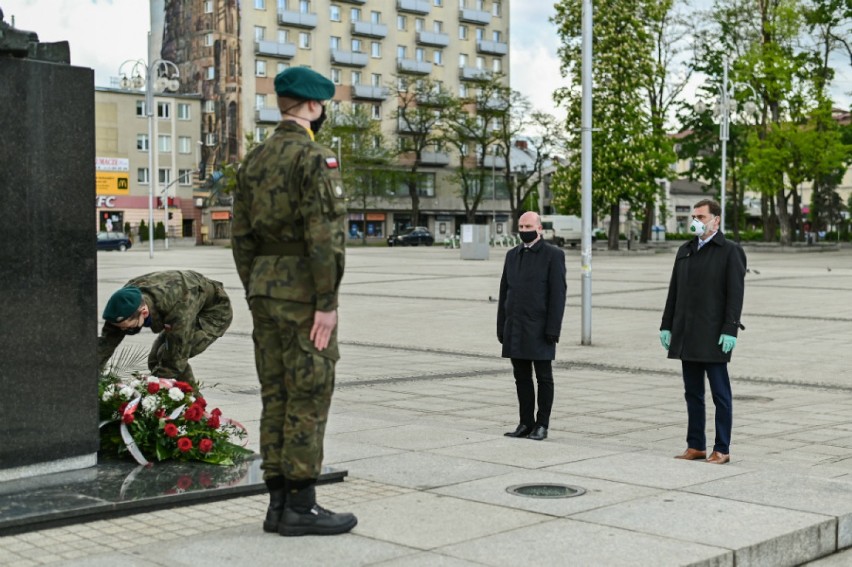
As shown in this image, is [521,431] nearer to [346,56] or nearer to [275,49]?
[275,49]

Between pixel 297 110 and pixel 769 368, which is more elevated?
pixel 297 110

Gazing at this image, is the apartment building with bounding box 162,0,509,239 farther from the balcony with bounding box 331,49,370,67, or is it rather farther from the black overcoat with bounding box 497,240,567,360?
the black overcoat with bounding box 497,240,567,360

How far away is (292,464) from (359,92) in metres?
94.5

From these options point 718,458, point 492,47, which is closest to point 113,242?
point 492,47

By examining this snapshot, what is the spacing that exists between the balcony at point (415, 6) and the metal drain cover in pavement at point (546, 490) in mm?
97643

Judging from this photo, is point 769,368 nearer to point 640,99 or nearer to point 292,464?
point 292,464

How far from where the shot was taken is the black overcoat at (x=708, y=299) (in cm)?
772

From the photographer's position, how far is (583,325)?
16312 millimetres

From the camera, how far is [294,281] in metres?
5.12

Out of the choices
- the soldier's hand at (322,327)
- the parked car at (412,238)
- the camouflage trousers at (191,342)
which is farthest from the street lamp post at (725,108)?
the parked car at (412,238)

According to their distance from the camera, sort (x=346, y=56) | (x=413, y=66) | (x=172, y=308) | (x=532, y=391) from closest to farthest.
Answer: (x=172, y=308) → (x=532, y=391) → (x=346, y=56) → (x=413, y=66)

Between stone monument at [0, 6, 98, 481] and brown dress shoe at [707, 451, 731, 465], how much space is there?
3870 millimetres

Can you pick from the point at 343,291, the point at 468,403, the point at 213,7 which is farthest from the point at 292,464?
the point at 213,7

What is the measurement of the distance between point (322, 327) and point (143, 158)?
92237mm
